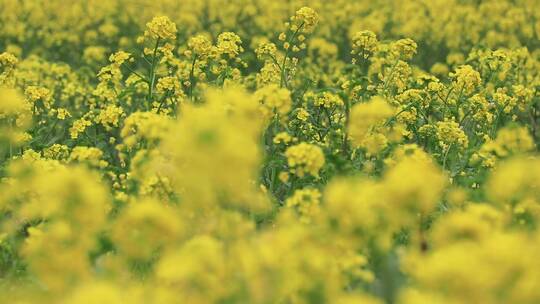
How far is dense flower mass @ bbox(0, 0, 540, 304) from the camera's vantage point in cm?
298

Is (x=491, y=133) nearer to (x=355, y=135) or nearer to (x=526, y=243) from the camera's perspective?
(x=355, y=135)

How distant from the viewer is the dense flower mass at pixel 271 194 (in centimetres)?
298

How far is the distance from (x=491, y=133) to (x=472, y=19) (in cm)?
513

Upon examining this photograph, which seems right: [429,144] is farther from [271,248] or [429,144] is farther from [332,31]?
[332,31]

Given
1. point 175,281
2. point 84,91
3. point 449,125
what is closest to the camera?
point 175,281

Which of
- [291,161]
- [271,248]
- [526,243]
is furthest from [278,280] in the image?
[291,161]

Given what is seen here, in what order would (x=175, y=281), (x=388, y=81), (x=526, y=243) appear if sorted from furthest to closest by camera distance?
(x=388, y=81) → (x=175, y=281) → (x=526, y=243)

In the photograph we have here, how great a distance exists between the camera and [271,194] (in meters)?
5.61

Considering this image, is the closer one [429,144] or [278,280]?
[278,280]

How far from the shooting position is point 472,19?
11695 mm

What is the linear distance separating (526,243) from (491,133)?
12.5ft

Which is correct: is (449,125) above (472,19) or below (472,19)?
below

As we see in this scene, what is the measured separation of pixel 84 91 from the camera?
8.41m

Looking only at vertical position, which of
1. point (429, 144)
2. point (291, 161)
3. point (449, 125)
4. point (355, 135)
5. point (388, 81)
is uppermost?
point (388, 81)
